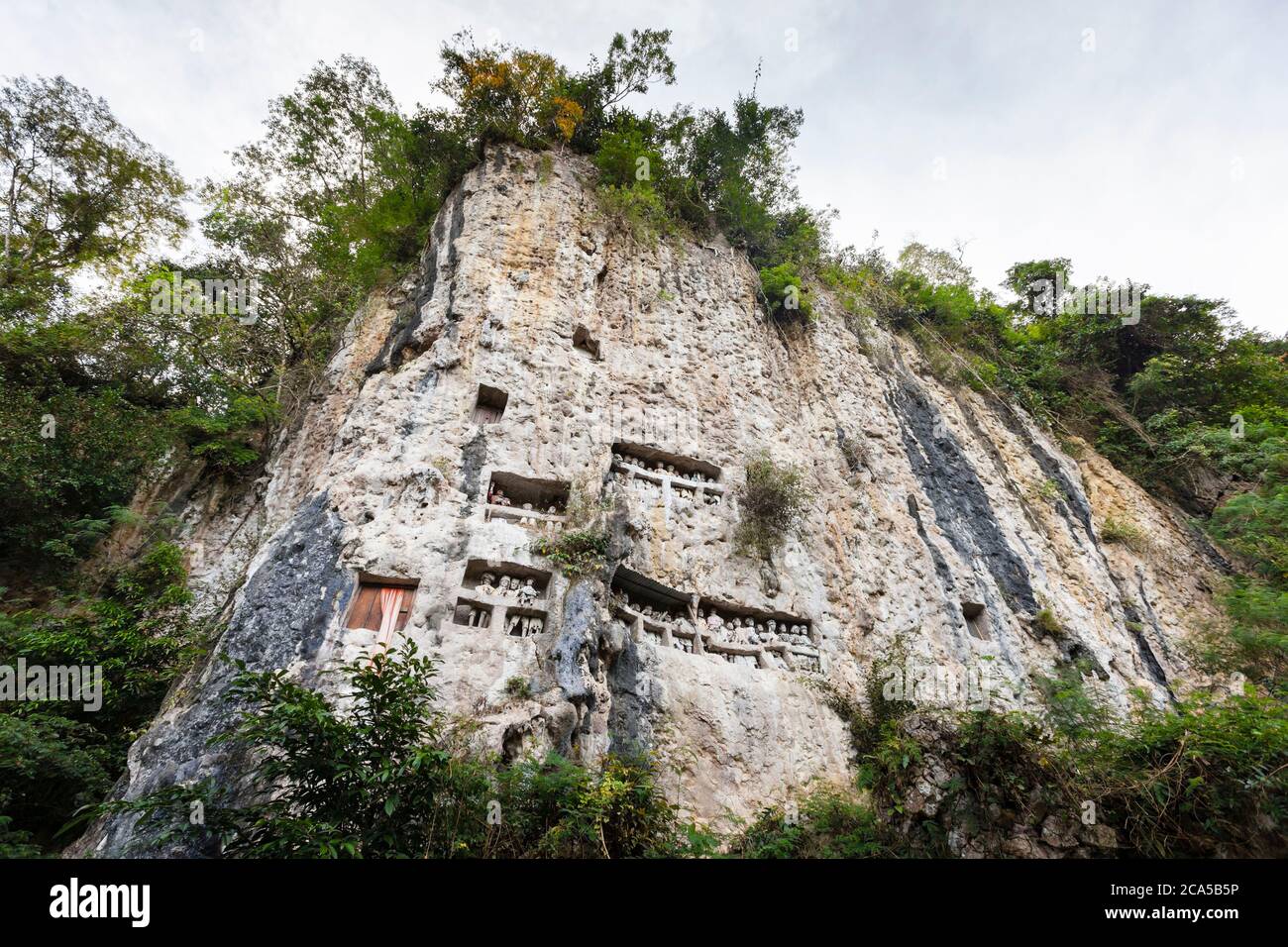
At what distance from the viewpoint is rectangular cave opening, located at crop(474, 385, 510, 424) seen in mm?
8555

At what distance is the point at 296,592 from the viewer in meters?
6.16

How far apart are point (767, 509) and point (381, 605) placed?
6.06 m

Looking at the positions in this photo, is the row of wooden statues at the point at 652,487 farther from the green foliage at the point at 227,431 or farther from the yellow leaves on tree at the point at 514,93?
the yellow leaves on tree at the point at 514,93

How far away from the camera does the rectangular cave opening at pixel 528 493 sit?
7969 mm

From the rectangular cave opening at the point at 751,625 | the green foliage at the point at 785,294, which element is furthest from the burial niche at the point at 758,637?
the green foliage at the point at 785,294

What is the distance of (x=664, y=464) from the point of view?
9.90 m

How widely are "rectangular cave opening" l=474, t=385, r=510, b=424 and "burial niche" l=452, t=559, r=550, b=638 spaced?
246 centimetres

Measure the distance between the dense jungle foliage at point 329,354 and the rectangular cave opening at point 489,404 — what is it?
171 inches

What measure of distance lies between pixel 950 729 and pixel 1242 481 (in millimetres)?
14672

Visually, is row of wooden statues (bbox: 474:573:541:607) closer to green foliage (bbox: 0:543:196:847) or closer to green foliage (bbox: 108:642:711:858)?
green foliage (bbox: 108:642:711:858)

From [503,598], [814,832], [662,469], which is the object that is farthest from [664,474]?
[814,832]

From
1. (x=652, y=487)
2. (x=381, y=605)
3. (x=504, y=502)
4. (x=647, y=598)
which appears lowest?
(x=381, y=605)

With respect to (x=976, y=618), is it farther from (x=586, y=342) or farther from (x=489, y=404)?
(x=489, y=404)

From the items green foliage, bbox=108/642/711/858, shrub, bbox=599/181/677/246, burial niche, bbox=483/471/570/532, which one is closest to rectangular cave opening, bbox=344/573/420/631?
burial niche, bbox=483/471/570/532
